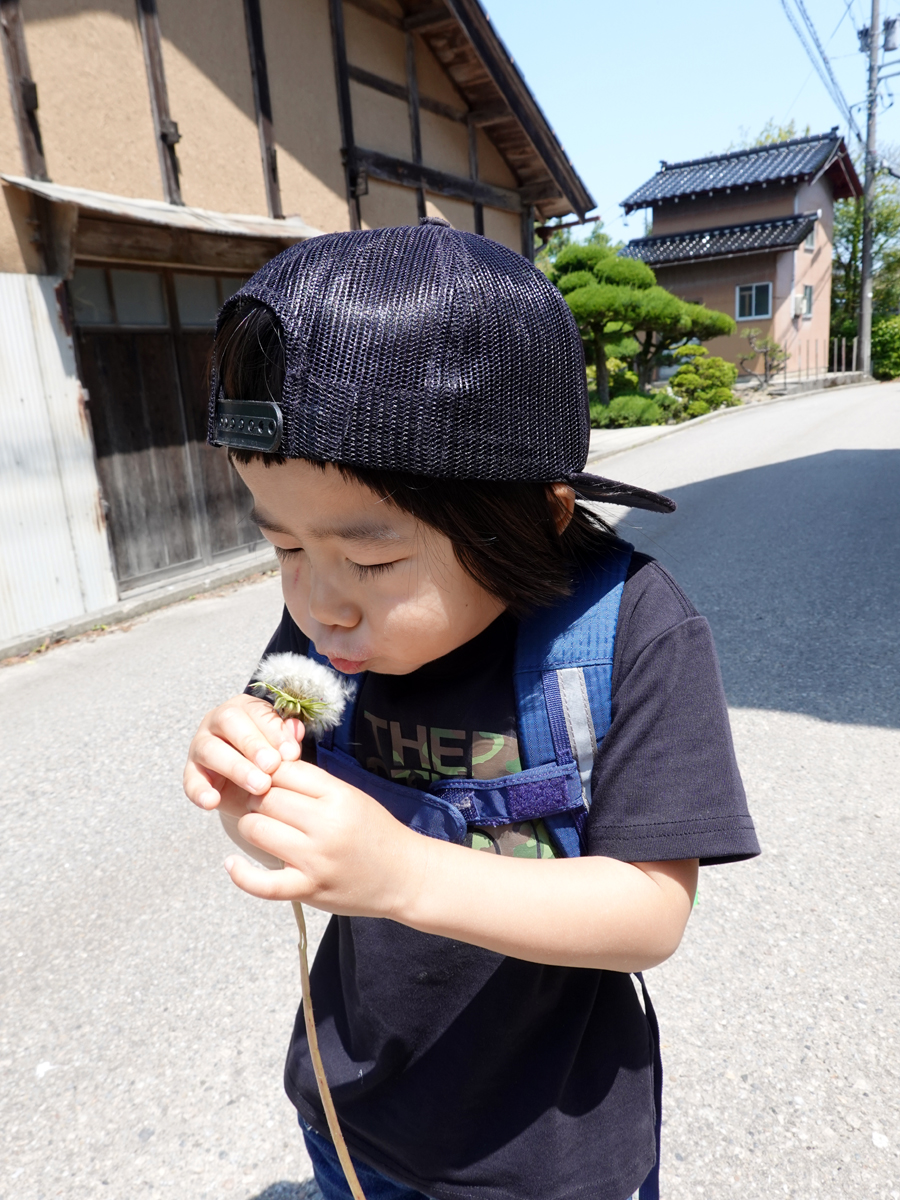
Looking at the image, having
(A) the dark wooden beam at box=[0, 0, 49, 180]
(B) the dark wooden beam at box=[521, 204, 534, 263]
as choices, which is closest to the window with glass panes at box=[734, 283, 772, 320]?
(B) the dark wooden beam at box=[521, 204, 534, 263]

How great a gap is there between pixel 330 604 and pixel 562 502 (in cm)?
31

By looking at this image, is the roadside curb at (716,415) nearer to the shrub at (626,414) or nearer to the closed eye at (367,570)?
the shrub at (626,414)

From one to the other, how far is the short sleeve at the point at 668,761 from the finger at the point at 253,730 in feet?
1.18

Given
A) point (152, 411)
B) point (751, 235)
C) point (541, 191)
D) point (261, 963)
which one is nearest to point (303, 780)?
point (261, 963)

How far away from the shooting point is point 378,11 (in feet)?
29.5

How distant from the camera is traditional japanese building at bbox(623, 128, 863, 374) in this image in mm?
27078

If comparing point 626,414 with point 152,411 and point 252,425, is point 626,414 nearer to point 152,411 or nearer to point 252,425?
point 152,411

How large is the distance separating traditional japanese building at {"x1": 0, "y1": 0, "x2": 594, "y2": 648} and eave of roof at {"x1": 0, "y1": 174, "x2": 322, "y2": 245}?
27mm

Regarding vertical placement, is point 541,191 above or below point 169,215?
above

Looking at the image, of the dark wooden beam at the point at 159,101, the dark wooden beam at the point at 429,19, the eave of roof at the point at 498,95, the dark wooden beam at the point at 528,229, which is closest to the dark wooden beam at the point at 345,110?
the eave of roof at the point at 498,95

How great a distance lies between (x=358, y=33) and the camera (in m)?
8.80

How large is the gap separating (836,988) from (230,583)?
248 inches

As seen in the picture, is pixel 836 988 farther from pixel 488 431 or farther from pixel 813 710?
pixel 488 431

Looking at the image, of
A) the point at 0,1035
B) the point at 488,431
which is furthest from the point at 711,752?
the point at 0,1035
